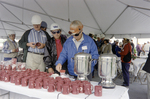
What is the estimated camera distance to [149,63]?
2.32m

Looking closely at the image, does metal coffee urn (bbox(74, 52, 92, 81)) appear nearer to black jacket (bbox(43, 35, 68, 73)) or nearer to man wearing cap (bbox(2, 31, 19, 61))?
black jacket (bbox(43, 35, 68, 73))

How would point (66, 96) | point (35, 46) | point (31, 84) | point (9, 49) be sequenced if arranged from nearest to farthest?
point (66, 96) < point (31, 84) < point (35, 46) < point (9, 49)

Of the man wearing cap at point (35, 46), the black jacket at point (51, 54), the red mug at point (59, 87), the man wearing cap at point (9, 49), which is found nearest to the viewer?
the red mug at point (59, 87)

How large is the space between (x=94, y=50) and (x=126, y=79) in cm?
281

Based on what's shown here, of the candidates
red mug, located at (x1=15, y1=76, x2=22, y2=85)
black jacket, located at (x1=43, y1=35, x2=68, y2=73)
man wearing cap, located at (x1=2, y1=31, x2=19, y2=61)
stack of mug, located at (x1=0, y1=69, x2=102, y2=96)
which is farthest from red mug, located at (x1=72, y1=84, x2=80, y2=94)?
man wearing cap, located at (x1=2, y1=31, x2=19, y2=61)

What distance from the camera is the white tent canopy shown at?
5582mm

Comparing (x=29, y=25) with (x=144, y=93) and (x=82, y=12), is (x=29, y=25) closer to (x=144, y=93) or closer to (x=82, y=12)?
(x=82, y=12)

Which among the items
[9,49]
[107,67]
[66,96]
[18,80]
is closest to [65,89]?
[66,96]

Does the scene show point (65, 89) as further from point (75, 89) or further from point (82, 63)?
point (82, 63)

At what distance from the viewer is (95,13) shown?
21.1 feet

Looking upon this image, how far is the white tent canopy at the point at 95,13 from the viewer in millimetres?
5582

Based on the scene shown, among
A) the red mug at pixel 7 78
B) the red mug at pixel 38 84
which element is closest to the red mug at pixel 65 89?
the red mug at pixel 38 84

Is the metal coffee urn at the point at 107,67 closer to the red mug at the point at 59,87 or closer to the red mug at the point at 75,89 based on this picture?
the red mug at the point at 75,89

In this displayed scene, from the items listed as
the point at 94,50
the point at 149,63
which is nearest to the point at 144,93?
the point at 149,63
